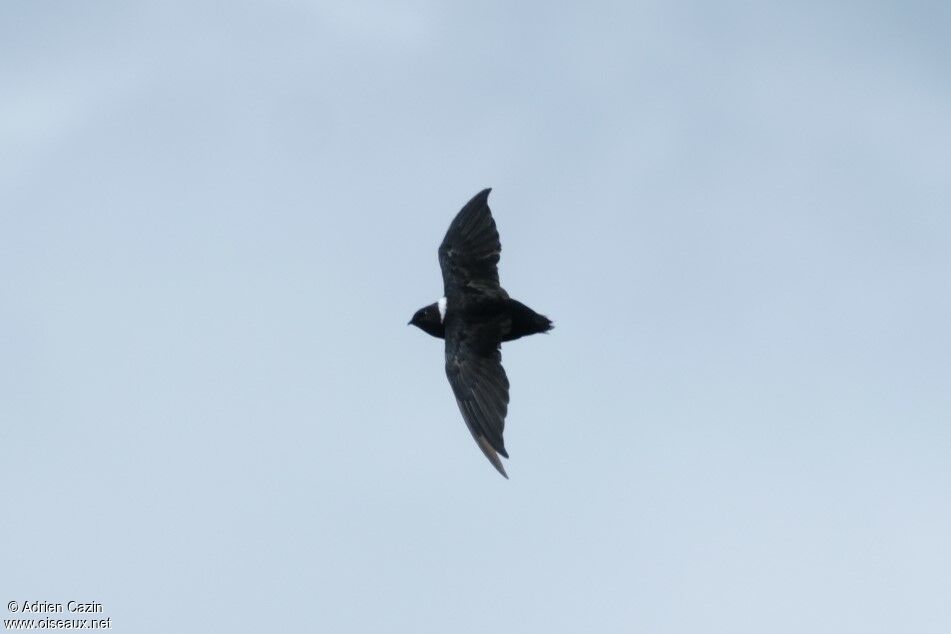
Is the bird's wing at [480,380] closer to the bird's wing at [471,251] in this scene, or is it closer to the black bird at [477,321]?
the black bird at [477,321]

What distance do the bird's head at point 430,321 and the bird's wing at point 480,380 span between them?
452 mm

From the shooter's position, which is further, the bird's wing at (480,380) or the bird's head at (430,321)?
the bird's head at (430,321)

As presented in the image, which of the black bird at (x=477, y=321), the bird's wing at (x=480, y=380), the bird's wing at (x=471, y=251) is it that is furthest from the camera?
the bird's wing at (x=471, y=251)

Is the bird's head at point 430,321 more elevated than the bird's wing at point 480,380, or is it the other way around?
the bird's head at point 430,321

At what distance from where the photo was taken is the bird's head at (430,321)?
2166 centimetres

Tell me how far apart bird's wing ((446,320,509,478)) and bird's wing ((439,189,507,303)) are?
75 cm

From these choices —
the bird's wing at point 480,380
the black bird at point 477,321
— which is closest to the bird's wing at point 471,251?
the black bird at point 477,321

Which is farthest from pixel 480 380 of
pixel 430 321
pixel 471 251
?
pixel 471 251

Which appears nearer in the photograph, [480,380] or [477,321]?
[480,380]

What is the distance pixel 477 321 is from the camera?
21.1m

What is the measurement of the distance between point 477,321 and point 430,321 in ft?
3.29

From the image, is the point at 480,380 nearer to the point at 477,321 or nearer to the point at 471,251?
the point at 477,321

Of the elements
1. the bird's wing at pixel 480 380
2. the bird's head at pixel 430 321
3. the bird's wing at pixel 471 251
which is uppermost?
the bird's wing at pixel 471 251

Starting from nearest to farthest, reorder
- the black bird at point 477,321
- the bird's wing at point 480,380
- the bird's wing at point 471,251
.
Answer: the bird's wing at point 480,380 → the black bird at point 477,321 → the bird's wing at point 471,251
